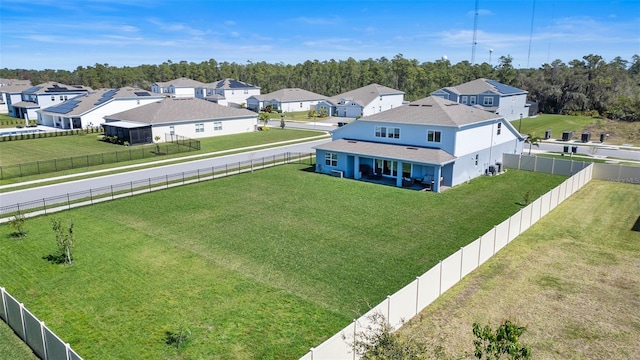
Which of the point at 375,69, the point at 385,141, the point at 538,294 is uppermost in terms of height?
the point at 375,69

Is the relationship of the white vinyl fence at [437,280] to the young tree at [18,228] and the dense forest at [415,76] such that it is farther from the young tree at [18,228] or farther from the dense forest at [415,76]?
the dense forest at [415,76]

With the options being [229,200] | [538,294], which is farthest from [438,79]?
[538,294]

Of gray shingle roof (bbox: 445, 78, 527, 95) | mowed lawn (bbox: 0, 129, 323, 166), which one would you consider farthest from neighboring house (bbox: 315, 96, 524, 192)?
gray shingle roof (bbox: 445, 78, 527, 95)

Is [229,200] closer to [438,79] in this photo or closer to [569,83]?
[569,83]

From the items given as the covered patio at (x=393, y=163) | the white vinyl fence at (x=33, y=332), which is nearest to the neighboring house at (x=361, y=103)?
the covered patio at (x=393, y=163)

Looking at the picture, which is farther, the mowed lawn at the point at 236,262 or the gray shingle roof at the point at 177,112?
the gray shingle roof at the point at 177,112

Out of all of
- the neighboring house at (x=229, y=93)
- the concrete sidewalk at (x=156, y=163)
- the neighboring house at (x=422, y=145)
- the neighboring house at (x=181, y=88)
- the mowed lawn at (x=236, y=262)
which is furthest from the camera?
the neighboring house at (x=181, y=88)

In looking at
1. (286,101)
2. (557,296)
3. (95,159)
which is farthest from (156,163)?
(286,101)
